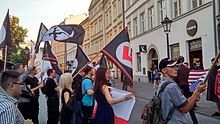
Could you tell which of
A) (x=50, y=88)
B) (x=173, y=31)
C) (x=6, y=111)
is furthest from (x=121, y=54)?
(x=173, y=31)

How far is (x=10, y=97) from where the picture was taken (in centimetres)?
293

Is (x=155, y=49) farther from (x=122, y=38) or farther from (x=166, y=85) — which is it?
(x=166, y=85)

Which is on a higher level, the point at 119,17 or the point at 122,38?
the point at 119,17

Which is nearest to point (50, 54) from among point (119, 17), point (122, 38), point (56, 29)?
point (56, 29)

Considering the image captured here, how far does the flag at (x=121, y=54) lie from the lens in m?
6.43

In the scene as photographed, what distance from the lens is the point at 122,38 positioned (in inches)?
264

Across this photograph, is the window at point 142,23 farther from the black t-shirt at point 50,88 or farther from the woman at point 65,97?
Answer: the woman at point 65,97

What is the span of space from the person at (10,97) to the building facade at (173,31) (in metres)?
16.5

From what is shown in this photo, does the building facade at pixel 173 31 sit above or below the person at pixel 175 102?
above

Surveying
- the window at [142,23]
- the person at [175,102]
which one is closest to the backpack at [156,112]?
the person at [175,102]

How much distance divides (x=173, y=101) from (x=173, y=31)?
2132 cm

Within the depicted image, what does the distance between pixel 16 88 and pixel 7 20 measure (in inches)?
244

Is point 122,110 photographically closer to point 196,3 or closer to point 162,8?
point 196,3

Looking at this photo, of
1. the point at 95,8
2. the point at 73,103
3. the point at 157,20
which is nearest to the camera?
the point at 73,103
